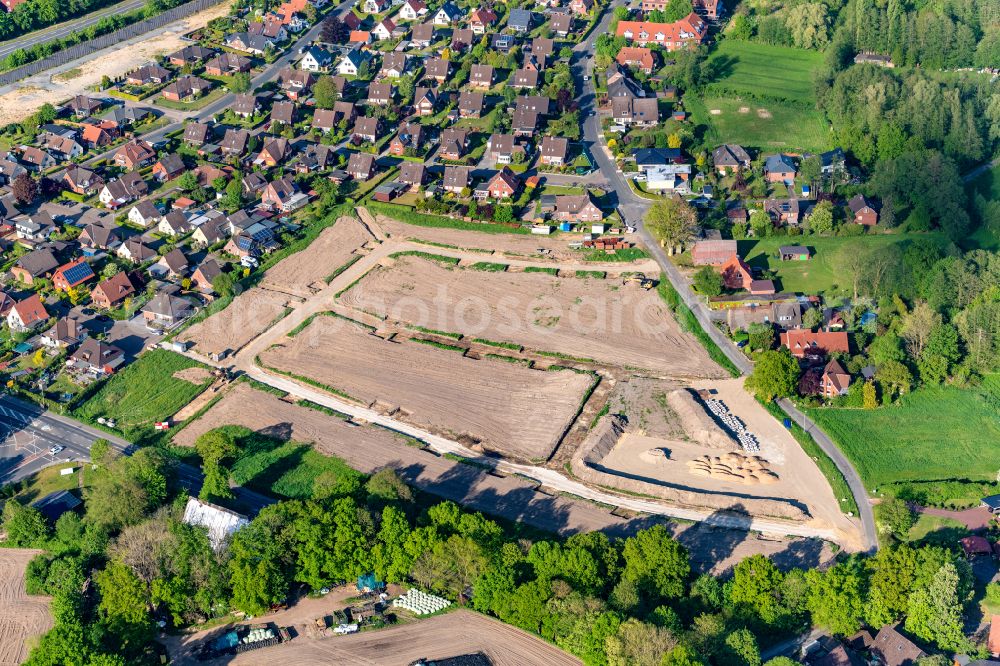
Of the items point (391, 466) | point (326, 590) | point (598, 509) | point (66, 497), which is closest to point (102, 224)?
point (66, 497)

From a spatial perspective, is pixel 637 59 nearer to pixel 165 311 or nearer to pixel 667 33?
pixel 667 33

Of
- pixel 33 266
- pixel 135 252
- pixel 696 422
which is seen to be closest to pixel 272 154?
pixel 135 252

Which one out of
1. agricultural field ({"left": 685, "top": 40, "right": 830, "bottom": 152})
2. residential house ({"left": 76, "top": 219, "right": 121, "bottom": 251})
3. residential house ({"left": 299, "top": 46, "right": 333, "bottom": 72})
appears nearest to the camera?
residential house ({"left": 76, "top": 219, "right": 121, "bottom": 251})

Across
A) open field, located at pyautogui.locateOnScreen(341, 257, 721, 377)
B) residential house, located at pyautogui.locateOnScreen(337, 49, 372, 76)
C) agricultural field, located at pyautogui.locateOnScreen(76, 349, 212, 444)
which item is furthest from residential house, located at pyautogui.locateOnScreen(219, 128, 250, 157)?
agricultural field, located at pyautogui.locateOnScreen(76, 349, 212, 444)

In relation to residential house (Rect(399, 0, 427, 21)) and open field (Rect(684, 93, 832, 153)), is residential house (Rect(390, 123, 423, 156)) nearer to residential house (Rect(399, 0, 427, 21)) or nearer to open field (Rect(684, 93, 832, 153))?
open field (Rect(684, 93, 832, 153))

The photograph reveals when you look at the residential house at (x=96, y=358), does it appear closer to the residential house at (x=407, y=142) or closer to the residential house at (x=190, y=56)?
the residential house at (x=407, y=142)
